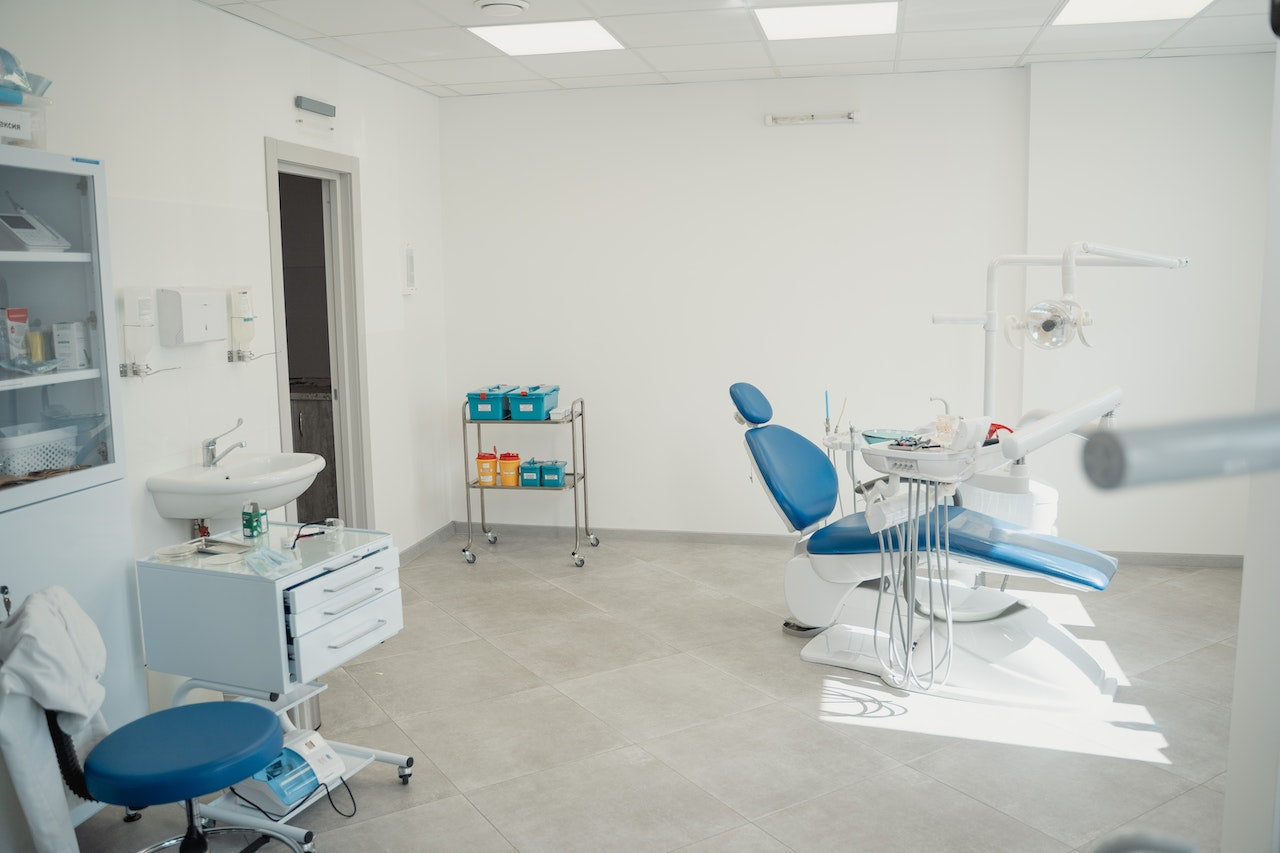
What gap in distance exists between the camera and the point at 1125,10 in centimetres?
417

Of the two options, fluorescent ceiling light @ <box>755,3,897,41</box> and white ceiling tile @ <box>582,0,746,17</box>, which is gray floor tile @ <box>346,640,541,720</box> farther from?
fluorescent ceiling light @ <box>755,3,897,41</box>

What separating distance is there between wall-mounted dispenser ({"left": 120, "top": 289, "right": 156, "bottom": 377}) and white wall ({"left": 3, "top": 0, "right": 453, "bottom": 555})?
0.04 meters

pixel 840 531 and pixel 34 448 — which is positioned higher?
pixel 34 448

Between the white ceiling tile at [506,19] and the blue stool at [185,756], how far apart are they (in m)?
2.69

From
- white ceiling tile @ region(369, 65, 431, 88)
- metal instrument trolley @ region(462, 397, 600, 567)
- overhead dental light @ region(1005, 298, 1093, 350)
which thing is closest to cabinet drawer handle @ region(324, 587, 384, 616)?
metal instrument trolley @ region(462, 397, 600, 567)

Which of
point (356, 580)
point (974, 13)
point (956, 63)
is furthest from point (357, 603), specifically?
point (956, 63)

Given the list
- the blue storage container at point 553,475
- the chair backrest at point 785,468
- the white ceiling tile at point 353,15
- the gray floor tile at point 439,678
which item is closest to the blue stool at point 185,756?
the gray floor tile at point 439,678

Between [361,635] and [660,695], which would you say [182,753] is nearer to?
[361,635]

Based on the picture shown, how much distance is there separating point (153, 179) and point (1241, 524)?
17.1 feet

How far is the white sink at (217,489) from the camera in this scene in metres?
3.34

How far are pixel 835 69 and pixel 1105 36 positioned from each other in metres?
1.26

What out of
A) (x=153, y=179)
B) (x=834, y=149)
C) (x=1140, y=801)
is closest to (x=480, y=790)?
(x=1140, y=801)

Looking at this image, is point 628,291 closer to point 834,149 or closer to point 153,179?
point 834,149

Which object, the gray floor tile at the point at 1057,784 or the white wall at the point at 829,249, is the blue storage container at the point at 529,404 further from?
the gray floor tile at the point at 1057,784
